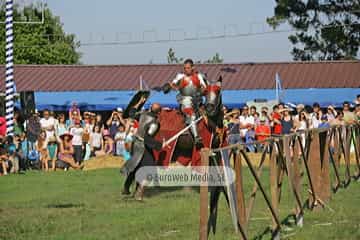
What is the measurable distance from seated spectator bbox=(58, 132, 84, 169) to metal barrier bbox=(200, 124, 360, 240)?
1059cm

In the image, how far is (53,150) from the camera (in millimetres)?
25734

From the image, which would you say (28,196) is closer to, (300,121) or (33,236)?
(33,236)

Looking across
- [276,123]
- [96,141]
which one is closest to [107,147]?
[96,141]

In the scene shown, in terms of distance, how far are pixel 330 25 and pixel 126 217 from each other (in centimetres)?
4796

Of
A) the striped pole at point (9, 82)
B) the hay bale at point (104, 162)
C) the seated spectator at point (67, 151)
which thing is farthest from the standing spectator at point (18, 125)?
the hay bale at point (104, 162)

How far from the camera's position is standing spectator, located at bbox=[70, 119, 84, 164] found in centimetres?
2591

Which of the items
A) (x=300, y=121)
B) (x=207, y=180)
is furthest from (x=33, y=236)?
(x=300, y=121)

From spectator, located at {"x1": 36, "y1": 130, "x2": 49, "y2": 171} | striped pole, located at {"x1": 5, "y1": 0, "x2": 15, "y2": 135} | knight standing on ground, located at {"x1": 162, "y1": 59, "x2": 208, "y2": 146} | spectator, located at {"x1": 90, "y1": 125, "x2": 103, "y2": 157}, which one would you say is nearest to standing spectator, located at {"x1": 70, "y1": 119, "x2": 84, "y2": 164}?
spectator, located at {"x1": 36, "y1": 130, "x2": 49, "y2": 171}

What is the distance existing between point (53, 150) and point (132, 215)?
12337 mm

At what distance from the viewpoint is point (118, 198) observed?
16.5 metres

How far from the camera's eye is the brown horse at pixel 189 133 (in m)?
16.7

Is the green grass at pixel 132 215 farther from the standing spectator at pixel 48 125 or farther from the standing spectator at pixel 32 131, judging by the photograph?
the standing spectator at pixel 48 125

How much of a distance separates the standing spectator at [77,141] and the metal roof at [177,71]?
16762mm

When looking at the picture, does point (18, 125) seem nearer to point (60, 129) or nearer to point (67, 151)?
point (60, 129)
